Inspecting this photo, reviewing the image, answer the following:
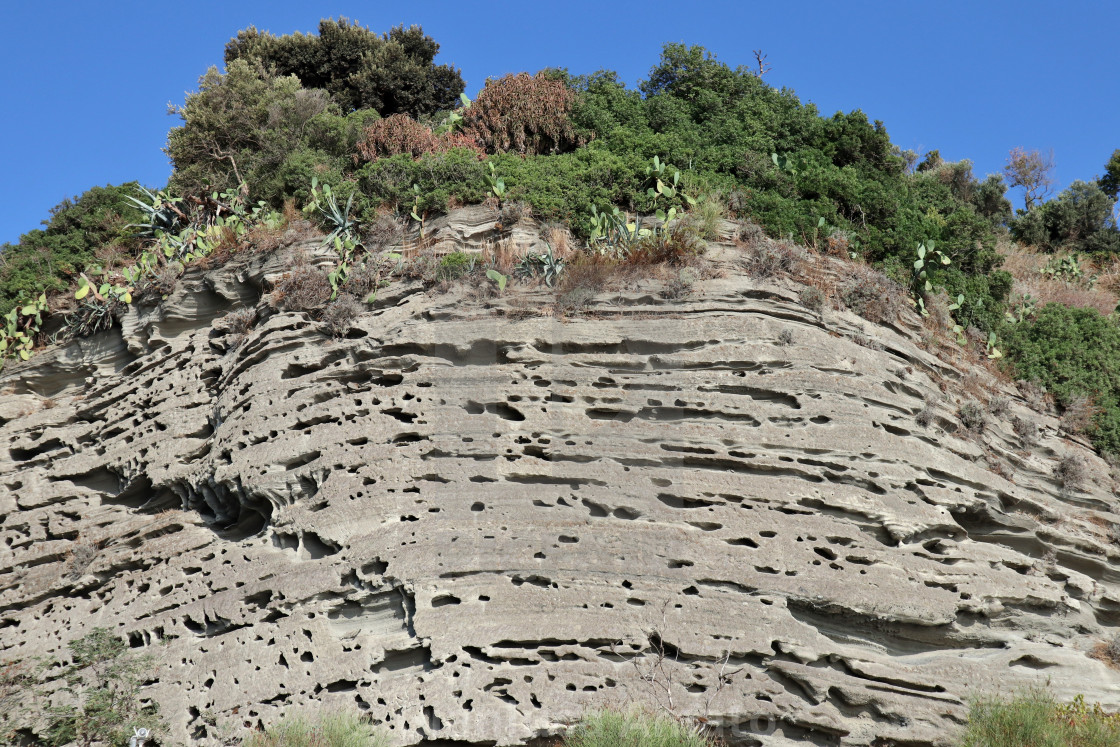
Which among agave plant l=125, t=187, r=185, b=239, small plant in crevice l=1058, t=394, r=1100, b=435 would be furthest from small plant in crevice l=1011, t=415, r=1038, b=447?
agave plant l=125, t=187, r=185, b=239

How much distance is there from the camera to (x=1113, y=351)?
14430mm

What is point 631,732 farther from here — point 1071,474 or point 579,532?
point 1071,474

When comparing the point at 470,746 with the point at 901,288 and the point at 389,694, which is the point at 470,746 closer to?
the point at 389,694

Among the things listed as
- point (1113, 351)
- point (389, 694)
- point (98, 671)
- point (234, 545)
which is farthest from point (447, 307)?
point (1113, 351)

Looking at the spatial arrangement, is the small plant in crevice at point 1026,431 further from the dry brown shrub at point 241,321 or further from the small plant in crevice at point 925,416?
the dry brown shrub at point 241,321

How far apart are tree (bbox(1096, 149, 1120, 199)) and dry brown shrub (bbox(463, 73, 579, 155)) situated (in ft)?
49.5

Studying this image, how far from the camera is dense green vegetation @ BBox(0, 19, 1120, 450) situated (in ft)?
47.1

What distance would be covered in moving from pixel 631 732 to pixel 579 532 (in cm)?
246

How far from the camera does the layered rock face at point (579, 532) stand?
9195 millimetres

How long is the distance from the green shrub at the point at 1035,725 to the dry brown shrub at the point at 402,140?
1145 centimetres

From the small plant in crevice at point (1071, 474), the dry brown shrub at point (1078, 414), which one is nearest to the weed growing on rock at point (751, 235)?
the small plant in crevice at point (1071, 474)

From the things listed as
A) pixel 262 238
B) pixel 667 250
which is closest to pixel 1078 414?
pixel 667 250

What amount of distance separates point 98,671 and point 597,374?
6565mm

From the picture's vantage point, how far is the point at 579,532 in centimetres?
1003
